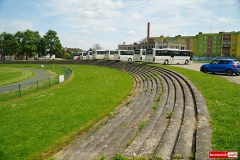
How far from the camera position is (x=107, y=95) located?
16.3 metres

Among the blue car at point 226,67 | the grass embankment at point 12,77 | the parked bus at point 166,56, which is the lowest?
the grass embankment at point 12,77

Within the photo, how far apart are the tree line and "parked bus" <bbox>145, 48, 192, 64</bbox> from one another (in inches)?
2484

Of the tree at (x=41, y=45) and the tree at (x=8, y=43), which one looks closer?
the tree at (x=8, y=43)

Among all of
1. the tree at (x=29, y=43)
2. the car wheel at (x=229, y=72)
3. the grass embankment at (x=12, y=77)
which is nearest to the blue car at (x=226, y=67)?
the car wheel at (x=229, y=72)

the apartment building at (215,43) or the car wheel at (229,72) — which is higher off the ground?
the apartment building at (215,43)

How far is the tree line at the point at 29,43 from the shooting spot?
8669 cm

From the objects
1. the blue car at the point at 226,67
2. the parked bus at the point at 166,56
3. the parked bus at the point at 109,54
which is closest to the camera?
the blue car at the point at 226,67

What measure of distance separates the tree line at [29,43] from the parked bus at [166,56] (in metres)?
63.1

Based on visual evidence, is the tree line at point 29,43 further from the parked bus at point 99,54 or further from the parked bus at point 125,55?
the parked bus at point 125,55

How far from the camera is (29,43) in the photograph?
86938 mm

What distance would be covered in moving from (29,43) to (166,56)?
2651 inches

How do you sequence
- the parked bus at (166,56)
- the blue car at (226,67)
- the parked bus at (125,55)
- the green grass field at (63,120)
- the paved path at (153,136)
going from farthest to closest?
the parked bus at (125,55)
the parked bus at (166,56)
the blue car at (226,67)
the green grass field at (63,120)
the paved path at (153,136)

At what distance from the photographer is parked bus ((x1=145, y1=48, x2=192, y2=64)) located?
38.0 meters

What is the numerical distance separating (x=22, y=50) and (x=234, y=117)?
9165 cm
